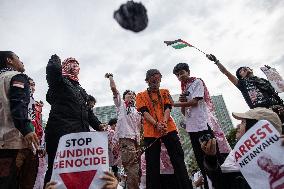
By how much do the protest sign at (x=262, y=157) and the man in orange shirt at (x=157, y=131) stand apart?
1998 millimetres

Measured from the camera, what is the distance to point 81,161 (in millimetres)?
2361

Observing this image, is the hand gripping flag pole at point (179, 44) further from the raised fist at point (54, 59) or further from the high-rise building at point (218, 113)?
the high-rise building at point (218, 113)

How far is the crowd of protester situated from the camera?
3.20 meters

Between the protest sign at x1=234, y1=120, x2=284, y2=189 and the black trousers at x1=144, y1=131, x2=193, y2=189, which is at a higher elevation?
the black trousers at x1=144, y1=131, x2=193, y2=189

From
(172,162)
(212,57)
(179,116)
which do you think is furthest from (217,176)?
(179,116)

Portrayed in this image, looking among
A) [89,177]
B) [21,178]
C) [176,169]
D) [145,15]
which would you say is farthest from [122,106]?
[89,177]

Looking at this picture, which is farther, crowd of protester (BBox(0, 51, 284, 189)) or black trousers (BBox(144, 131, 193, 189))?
black trousers (BBox(144, 131, 193, 189))

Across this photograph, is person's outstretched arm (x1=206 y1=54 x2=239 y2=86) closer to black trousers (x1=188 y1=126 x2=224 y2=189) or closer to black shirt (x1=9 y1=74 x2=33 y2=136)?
black trousers (x1=188 y1=126 x2=224 y2=189)

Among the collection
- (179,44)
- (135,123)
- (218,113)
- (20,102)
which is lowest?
(20,102)

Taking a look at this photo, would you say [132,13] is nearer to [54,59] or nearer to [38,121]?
[54,59]

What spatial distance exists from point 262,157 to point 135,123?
159 inches

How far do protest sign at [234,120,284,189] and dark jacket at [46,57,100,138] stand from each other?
6.31ft

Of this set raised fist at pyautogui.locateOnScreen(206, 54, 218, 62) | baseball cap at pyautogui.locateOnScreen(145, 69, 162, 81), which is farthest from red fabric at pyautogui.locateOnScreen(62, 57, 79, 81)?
raised fist at pyautogui.locateOnScreen(206, 54, 218, 62)

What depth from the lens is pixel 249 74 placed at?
580 centimetres
